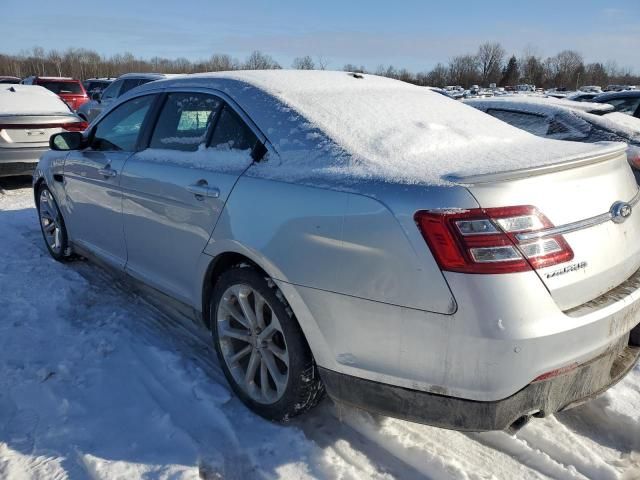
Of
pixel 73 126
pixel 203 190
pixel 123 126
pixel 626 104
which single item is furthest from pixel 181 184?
pixel 626 104

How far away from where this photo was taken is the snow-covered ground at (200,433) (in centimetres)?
224

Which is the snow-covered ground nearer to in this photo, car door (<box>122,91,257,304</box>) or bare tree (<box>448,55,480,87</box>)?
car door (<box>122,91,257,304</box>)

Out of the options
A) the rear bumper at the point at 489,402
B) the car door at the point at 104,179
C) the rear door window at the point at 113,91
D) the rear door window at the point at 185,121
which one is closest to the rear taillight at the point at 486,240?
the rear bumper at the point at 489,402

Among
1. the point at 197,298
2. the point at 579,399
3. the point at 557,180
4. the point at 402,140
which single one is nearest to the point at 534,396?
the point at 579,399

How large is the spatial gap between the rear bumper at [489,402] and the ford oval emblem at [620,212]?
0.48 metres

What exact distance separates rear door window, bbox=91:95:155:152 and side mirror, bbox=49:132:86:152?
0.09 m

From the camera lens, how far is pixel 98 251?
3.95 meters

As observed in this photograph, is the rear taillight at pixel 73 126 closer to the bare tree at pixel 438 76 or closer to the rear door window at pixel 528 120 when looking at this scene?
the rear door window at pixel 528 120

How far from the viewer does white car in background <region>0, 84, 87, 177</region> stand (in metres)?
7.35

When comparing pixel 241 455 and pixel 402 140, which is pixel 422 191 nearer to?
pixel 402 140

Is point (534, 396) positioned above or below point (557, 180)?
below

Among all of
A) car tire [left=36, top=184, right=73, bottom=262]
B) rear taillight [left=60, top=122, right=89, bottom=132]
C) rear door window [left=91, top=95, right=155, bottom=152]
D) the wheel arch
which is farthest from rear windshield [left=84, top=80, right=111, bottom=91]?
the wheel arch

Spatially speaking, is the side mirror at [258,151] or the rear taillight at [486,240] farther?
the side mirror at [258,151]

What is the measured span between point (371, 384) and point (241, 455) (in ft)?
2.34
